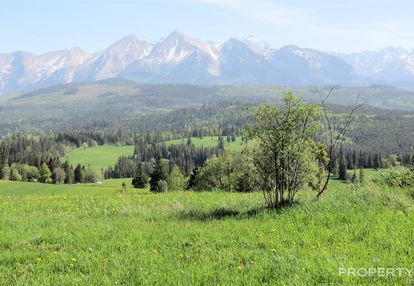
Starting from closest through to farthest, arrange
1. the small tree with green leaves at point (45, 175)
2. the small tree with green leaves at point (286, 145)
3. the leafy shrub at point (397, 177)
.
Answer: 1. the small tree with green leaves at point (286, 145)
2. the leafy shrub at point (397, 177)
3. the small tree with green leaves at point (45, 175)

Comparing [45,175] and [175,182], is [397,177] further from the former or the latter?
[45,175]

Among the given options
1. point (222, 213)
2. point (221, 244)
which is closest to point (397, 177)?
point (222, 213)

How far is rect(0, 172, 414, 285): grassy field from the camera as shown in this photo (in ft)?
28.5

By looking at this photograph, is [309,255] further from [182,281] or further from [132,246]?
[132,246]

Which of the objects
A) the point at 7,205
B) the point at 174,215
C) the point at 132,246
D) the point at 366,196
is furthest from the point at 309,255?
the point at 7,205

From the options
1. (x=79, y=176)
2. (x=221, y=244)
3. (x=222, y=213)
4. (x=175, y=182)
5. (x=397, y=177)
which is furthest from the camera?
(x=79, y=176)

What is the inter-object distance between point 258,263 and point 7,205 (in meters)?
18.0

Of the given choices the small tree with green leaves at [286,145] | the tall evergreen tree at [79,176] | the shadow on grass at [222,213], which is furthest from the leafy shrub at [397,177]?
the tall evergreen tree at [79,176]

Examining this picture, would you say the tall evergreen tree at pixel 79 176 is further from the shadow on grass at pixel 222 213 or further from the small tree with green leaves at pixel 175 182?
the shadow on grass at pixel 222 213

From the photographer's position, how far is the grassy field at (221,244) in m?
8.70

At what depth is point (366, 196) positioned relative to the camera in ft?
49.5

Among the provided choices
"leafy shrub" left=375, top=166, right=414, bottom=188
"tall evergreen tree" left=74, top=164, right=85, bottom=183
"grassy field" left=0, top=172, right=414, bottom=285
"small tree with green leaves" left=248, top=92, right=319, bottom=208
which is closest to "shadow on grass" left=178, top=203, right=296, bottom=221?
→ "grassy field" left=0, top=172, right=414, bottom=285

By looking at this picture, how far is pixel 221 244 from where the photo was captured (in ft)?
37.2

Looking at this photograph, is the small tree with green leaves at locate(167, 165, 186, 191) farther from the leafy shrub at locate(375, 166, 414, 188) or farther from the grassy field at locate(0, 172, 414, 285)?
the grassy field at locate(0, 172, 414, 285)
